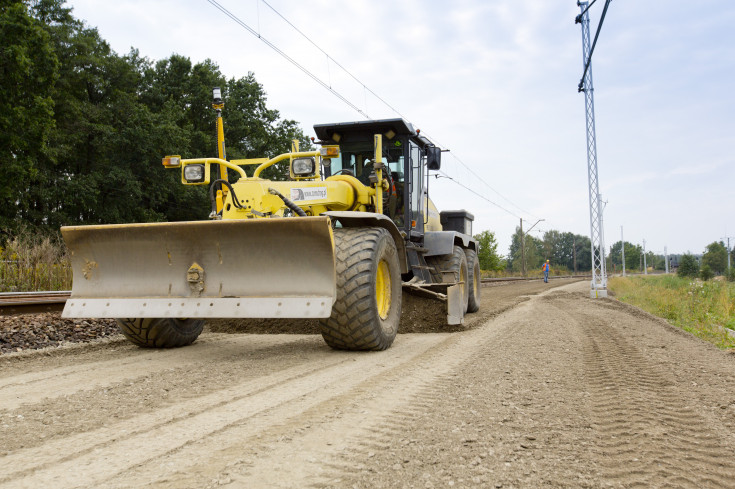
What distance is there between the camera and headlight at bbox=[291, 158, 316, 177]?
6.07 metres

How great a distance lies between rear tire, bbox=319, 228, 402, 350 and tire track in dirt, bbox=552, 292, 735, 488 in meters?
1.86

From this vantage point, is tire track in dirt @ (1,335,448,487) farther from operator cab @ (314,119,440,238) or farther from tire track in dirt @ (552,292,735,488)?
operator cab @ (314,119,440,238)

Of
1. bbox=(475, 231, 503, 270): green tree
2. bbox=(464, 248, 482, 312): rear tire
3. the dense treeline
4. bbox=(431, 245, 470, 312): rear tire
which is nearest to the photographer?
bbox=(431, 245, 470, 312): rear tire

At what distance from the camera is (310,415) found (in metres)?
3.21

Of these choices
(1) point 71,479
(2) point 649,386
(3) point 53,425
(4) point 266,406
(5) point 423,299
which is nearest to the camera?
(1) point 71,479

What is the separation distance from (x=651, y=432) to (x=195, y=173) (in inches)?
203

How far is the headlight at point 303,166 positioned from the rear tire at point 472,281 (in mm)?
5149

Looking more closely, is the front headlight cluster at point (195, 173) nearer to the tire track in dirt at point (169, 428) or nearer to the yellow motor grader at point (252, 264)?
the yellow motor grader at point (252, 264)

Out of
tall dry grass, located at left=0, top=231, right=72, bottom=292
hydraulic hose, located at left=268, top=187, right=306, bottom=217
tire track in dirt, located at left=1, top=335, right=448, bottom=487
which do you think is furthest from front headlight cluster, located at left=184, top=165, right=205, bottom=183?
tall dry grass, located at left=0, top=231, right=72, bottom=292

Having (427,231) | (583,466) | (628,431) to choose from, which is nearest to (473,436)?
(583,466)

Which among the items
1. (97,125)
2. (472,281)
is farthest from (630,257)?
(472,281)

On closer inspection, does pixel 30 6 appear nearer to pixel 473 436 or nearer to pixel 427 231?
pixel 427 231

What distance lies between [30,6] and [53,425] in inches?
1228

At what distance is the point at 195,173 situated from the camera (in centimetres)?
641
